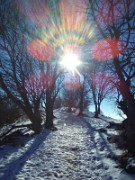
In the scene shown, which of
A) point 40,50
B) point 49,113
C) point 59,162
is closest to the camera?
point 59,162

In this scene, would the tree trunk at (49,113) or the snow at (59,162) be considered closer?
the snow at (59,162)

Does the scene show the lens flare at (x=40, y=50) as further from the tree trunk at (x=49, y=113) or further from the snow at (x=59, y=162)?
the snow at (x=59, y=162)

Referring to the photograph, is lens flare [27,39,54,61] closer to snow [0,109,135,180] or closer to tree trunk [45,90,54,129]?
tree trunk [45,90,54,129]

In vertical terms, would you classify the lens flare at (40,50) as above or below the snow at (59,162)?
above

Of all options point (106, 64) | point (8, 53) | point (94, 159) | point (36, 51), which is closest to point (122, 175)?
point (94, 159)

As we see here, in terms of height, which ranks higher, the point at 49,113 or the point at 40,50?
the point at 40,50

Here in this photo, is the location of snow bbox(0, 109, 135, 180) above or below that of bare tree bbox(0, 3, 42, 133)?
below

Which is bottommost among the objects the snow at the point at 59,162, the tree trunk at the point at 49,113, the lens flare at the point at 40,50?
the snow at the point at 59,162

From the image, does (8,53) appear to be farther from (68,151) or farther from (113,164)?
(113,164)

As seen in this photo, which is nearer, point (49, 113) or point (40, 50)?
point (40, 50)

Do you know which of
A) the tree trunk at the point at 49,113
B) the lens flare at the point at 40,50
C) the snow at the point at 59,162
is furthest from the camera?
the tree trunk at the point at 49,113

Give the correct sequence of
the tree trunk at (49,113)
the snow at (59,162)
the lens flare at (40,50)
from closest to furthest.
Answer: the snow at (59,162), the lens flare at (40,50), the tree trunk at (49,113)

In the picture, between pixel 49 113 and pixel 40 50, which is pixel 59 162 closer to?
pixel 40 50

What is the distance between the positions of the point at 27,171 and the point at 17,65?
12.2 metres
